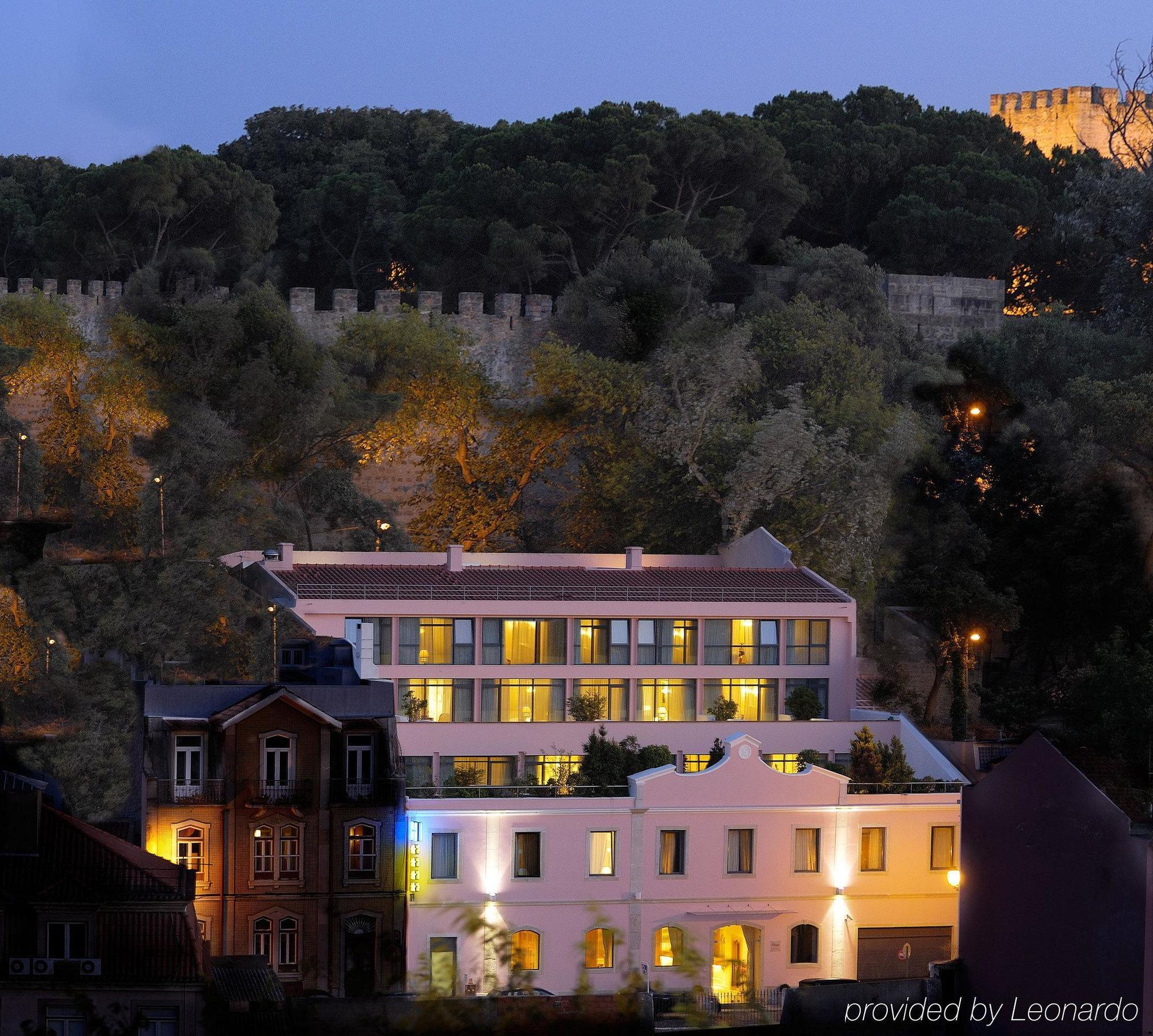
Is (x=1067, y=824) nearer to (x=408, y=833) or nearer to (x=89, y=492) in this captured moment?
(x=408, y=833)

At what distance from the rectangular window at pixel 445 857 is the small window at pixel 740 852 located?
344 centimetres

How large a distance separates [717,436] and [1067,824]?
19579mm

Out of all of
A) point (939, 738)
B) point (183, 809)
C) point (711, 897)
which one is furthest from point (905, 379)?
point (183, 809)

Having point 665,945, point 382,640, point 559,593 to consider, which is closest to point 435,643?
point 382,640

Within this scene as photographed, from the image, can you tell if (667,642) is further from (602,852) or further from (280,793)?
(280,793)

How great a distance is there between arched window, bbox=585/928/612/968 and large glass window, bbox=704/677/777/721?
774 cm

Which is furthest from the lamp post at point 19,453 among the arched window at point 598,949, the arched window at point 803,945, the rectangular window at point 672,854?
the arched window at point 803,945

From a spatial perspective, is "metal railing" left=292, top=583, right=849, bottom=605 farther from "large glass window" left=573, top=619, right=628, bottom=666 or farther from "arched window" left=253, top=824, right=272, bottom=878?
"arched window" left=253, top=824, right=272, bottom=878

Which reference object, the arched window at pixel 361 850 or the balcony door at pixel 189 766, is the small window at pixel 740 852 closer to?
the arched window at pixel 361 850

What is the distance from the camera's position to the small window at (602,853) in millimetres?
26781

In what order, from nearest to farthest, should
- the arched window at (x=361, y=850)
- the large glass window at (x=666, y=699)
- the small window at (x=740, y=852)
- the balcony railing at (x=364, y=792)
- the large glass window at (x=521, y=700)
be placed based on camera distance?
the arched window at (x=361, y=850)
the balcony railing at (x=364, y=792)
the small window at (x=740, y=852)
the large glass window at (x=521, y=700)
the large glass window at (x=666, y=699)

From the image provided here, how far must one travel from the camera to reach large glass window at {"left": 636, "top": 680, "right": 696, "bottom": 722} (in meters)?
33.5

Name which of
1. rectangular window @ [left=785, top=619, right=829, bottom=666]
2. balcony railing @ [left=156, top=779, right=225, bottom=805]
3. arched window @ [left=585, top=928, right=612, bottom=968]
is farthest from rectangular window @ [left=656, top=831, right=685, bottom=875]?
rectangular window @ [left=785, top=619, right=829, bottom=666]

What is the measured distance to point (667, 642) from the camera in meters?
33.8
